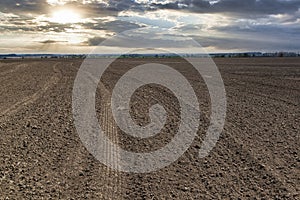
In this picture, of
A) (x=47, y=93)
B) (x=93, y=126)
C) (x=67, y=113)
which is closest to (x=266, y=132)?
(x=93, y=126)

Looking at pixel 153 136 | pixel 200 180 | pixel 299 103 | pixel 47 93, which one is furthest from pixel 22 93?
pixel 200 180

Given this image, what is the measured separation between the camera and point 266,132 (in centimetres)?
998

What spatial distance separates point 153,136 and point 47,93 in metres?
10.1

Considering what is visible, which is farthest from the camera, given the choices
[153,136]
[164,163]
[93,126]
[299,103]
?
[299,103]

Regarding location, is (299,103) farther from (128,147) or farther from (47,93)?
(47,93)

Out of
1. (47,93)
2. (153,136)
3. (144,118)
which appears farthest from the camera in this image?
(47,93)

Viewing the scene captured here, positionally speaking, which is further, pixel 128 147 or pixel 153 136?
pixel 153 136

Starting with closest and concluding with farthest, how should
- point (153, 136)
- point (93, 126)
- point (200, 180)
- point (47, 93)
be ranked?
point (200, 180) → point (153, 136) → point (93, 126) → point (47, 93)

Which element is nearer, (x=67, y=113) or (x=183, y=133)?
(x=183, y=133)

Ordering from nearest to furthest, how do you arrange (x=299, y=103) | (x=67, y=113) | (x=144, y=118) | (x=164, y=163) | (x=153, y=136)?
(x=164, y=163) → (x=153, y=136) → (x=144, y=118) → (x=67, y=113) → (x=299, y=103)

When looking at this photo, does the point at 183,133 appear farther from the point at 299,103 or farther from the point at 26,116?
the point at 299,103

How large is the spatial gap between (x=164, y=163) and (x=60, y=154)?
2.16m

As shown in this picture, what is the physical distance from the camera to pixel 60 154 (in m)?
7.87

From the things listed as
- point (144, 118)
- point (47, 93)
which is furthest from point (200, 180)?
point (47, 93)
